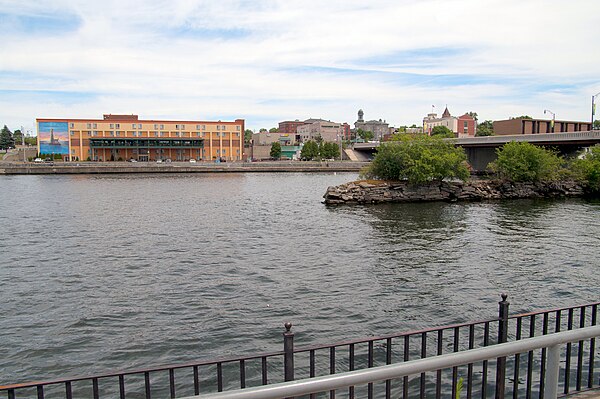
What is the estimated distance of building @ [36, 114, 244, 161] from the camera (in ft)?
429

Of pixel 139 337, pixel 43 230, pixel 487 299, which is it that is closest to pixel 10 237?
pixel 43 230

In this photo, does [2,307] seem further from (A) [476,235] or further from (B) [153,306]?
(A) [476,235]

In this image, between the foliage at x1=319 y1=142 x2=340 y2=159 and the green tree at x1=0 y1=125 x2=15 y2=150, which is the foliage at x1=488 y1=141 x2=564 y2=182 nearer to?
the foliage at x1=319 y1=142 x2=340 y2=159

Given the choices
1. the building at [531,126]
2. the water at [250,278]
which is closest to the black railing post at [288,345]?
the water at [250,278]

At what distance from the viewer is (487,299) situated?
1708 centimetres

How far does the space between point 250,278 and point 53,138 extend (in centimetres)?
12829

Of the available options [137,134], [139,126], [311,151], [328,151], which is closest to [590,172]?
[328,151]

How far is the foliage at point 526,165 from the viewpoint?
5516 centimetres

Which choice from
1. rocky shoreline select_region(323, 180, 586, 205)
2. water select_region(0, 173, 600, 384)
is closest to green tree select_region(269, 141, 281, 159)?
rocky shoreline select_region(323, 180, 586, 205)

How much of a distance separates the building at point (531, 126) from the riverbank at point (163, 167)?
3560 centimetres

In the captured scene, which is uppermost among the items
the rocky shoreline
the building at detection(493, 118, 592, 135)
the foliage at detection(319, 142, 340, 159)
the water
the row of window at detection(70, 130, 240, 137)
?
the building at detection(493, 118, 592, 135)

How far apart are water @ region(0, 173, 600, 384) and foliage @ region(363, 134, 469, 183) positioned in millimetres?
12515

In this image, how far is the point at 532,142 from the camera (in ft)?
221

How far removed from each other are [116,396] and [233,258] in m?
12.8
